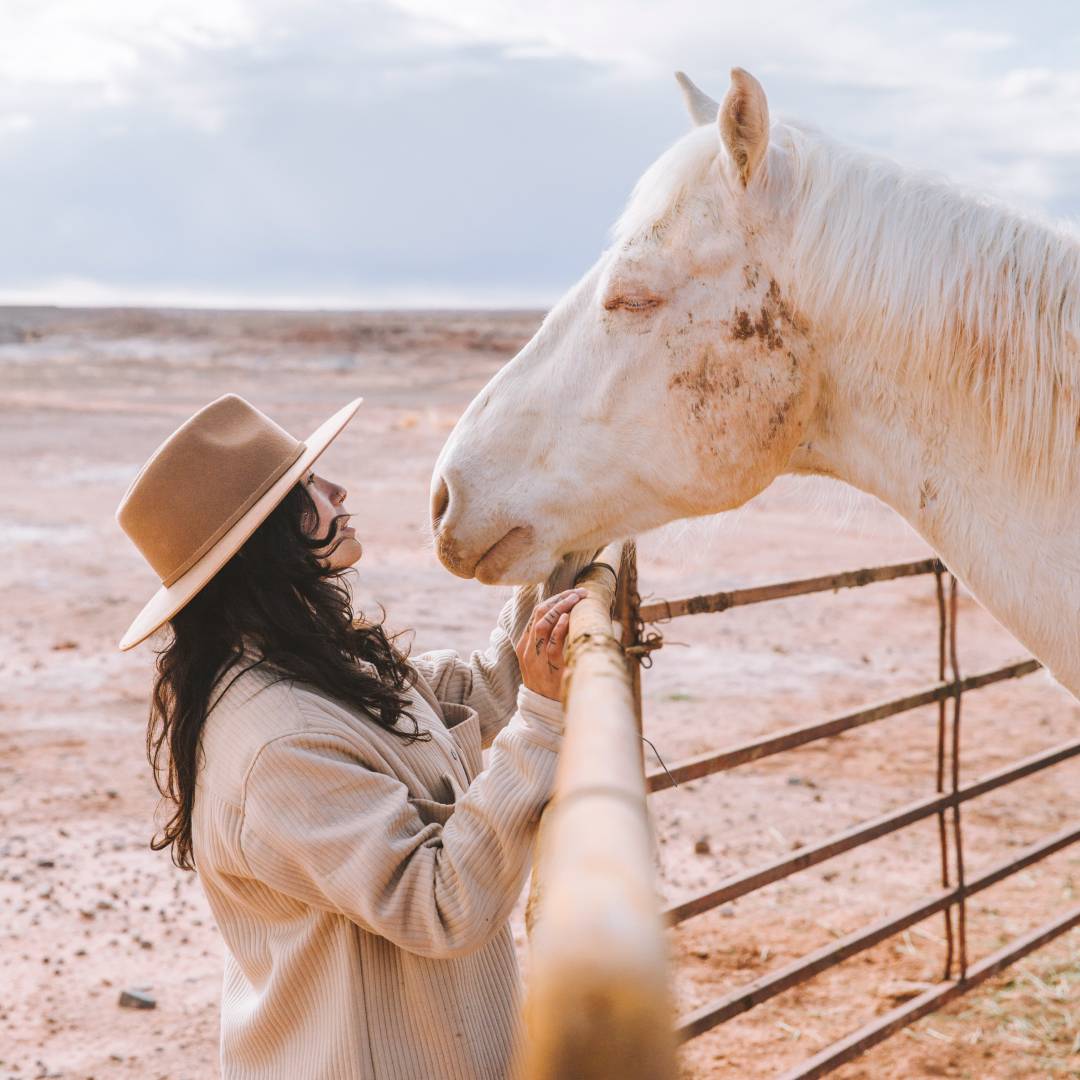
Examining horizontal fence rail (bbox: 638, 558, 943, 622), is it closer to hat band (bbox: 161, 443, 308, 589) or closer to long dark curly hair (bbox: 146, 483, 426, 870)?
long dark curly hair (bbox: 146, 483, 426, 870)

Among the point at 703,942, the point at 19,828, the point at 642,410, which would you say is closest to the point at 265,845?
the point at 642,410

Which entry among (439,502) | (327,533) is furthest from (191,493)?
(439,502)

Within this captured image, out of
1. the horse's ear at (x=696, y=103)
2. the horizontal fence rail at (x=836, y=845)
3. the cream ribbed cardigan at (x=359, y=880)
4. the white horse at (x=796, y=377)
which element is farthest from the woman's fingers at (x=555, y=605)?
the horizontal fence rail at (x=836, y=845)

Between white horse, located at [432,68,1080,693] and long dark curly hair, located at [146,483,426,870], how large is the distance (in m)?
0.22

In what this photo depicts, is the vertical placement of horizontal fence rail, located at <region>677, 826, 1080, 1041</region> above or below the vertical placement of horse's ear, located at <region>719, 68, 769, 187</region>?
below

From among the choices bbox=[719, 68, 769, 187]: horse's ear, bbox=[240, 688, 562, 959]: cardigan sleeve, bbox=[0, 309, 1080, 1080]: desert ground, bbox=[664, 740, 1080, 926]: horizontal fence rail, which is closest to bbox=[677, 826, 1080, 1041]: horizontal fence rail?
bbox=[0, 309, 1080, 1080]: desert ground

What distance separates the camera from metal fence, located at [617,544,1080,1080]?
2.59 m

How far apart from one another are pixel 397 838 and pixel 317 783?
5.3 inches

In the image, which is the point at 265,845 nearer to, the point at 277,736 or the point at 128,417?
the point at 277,736

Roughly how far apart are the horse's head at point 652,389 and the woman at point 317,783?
0.27 metres

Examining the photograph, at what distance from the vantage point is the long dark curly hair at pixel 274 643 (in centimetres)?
173

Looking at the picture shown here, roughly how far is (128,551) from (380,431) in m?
10.8

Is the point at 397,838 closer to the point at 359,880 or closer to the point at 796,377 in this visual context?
the point at 359,880

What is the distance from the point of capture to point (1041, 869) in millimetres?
4953
